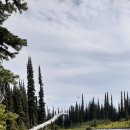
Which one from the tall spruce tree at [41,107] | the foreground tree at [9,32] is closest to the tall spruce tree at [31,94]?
the tall spruce tree at [41,107]

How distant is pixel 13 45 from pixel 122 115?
181m

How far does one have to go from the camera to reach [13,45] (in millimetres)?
17766

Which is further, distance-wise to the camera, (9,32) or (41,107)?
(41,107)

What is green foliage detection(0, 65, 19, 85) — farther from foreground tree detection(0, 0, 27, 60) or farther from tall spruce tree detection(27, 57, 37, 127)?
tall spruce tree detection(27, 57, 37, 127)

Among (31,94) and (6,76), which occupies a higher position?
(31,94)

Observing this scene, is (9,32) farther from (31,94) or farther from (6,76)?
(31,94)

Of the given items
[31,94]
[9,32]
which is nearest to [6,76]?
[9,32]

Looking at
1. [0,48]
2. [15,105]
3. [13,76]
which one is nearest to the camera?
[13,76]

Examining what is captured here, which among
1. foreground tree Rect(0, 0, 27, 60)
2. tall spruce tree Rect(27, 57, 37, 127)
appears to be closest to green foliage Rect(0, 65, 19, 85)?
foreground tree Rect(0, 0, 27, 60)

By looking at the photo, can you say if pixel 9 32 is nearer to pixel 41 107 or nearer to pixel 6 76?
pixel 6 76

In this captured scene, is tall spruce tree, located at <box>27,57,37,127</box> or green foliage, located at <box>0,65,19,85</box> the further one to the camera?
tall spruce tree, located at <box>27,57,37,127</box>

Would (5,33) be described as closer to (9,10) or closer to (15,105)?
(9,10)

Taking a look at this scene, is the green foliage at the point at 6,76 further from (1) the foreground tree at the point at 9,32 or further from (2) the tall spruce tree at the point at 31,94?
(2) the tall spruce tree at the point at 31,94

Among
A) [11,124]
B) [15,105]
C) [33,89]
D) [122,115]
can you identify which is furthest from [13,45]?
[122,115]
